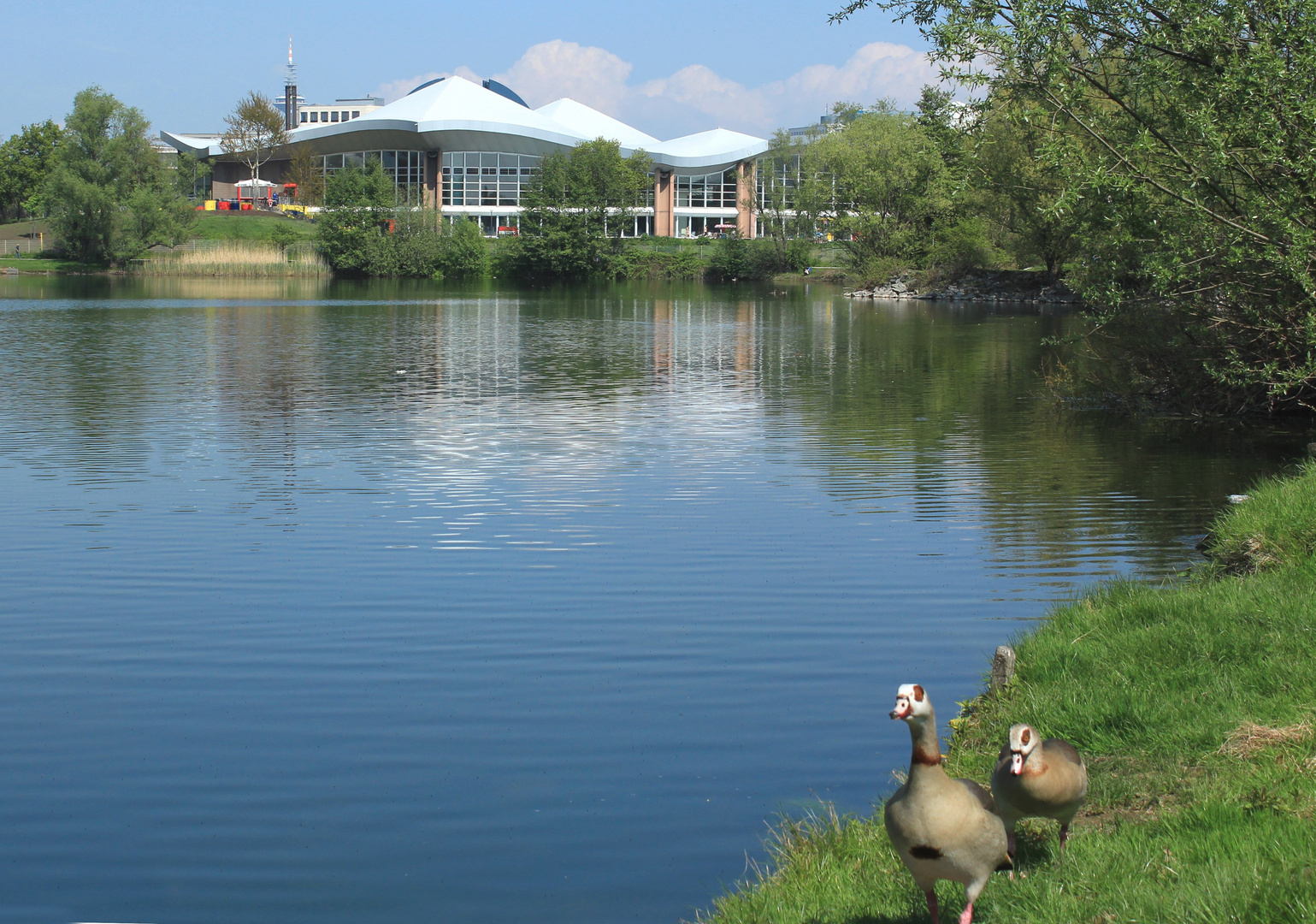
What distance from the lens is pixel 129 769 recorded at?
736cm

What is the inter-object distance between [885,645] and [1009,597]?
1.93 meters

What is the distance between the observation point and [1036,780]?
4652mm

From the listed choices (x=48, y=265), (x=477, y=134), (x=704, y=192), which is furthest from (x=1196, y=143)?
(x=704, y=192)

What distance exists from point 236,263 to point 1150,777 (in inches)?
3353

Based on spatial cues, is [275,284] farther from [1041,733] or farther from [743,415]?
[1041,733]

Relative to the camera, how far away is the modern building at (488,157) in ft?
383

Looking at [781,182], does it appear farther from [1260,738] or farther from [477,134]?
[1260,738]

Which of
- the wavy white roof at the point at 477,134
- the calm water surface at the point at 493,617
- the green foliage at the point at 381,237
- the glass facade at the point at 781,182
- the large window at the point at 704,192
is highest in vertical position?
the wavy white roof at the point at 477,134

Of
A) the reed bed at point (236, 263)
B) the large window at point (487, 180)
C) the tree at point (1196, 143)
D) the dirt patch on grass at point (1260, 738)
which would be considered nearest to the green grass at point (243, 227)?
the reed bed at point (236, 263)

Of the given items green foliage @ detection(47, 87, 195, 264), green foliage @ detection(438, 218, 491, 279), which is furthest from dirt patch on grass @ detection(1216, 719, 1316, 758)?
green foliage @ detection(438, 218, 491, 279)

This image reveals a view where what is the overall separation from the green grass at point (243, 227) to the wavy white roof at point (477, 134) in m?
14.3

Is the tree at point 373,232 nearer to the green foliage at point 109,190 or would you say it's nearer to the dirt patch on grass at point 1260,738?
the green foliage at point 109,190

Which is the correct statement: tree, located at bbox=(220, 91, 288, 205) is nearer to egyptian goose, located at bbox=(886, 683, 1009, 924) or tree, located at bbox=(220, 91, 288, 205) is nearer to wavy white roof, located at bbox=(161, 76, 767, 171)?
wavy white roof, located at bbox=(161, 76, 767, 171)

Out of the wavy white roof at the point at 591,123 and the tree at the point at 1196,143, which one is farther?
the wavy white roof at the point at 591,123
